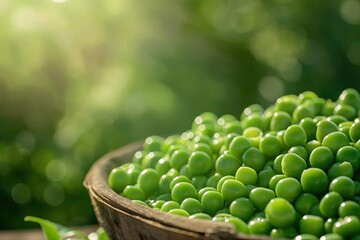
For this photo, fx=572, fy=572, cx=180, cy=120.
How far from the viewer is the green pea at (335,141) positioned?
76cm

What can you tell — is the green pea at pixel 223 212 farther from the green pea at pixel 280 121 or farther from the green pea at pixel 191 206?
the green pea at pixel 280 121

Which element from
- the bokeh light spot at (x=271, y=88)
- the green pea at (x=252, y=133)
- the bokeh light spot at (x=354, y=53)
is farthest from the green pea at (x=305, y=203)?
the bokeh light spot at (x=354, y=53)

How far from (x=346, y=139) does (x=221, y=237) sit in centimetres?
27

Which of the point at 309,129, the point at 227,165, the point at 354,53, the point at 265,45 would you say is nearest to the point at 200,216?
the point at 227,165

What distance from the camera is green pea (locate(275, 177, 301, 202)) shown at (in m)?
0.70

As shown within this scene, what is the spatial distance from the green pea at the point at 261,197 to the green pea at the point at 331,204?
2.9 inches

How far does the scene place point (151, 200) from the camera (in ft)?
2.83

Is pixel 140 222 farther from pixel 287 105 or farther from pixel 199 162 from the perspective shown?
pixel 287 105

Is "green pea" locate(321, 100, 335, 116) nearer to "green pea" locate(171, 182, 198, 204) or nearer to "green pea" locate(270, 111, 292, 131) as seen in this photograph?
"green pea" locate(270, 111, 292, 131)

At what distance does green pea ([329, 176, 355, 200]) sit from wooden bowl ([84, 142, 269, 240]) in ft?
0.50

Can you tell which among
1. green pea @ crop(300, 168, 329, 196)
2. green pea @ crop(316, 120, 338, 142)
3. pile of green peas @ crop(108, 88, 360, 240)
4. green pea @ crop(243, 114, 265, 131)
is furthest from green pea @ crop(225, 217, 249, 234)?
green pea @ crop(243, 114, 265, 131)

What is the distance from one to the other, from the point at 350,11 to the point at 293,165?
6.42 feet

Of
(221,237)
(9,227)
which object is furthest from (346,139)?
(9,227)

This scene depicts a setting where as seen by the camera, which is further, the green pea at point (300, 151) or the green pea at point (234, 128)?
the green pea at point (234, 128)
